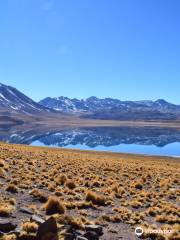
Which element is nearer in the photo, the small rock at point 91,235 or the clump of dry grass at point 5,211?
the small rock at point 91,235

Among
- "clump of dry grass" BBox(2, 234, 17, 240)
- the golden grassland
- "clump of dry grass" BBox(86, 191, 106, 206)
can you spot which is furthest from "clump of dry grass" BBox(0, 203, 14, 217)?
"clump of dry grass" BBox(86, 191, 106, 206)

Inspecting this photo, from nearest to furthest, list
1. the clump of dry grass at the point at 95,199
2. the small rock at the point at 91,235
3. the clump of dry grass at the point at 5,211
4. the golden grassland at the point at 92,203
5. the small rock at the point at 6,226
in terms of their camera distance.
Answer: the small rock at the point at 6,226 → the small rock at the point at 91,235 → the clump of dry grass at the point at 5,211 → the golden grassland at the point at 92,203 → the clump of dry grass at the point at 95,199

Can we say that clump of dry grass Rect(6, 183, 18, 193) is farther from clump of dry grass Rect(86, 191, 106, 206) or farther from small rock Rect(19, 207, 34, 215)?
small rock Rect(19, 207, 34, 215)

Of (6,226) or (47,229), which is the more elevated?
(47,229)

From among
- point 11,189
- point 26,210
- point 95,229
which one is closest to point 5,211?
point 26,210

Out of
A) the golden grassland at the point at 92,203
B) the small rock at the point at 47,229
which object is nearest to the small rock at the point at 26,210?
the golden grassland at the point at 92,203

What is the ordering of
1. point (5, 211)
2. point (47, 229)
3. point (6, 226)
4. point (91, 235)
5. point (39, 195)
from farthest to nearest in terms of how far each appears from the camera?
point (39, 195)
point (5, 211)
point (91, 235)
point (6, 226)
point (47, 229)

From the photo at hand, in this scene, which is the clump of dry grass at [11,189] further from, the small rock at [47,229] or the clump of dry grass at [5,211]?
the small rock at [47,229]

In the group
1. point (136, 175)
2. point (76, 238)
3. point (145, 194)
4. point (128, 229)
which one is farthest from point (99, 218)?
point (136, 175)

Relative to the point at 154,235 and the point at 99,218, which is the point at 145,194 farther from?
the point at 154,235

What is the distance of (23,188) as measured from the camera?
67.6 ft

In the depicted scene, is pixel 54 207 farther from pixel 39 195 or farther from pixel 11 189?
pixel 11 189

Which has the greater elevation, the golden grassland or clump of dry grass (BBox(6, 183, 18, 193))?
clump of dry grass (BBox(6, 183, 18, 193))

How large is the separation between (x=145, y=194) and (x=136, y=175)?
10385mm
